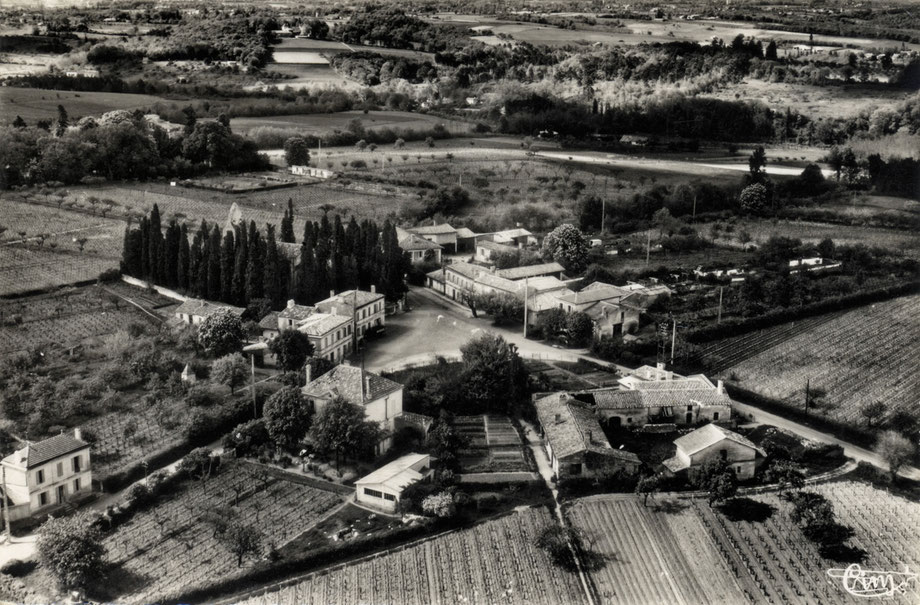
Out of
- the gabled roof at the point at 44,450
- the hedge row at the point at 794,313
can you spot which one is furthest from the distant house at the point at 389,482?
the hedge row at the point at 794,313

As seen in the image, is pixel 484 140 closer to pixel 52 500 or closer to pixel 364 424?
pixel 364 424

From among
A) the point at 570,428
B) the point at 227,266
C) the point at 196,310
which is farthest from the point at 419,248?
the point at 570,428

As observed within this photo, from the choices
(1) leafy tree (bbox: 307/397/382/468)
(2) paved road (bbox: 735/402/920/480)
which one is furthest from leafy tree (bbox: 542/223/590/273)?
(1) leafy tree (bbox: 307/397/382/468)

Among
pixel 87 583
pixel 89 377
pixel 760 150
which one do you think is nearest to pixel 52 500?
pixel 87 583

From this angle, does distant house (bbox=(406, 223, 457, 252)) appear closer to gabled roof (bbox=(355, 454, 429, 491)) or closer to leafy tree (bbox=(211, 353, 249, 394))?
leafy tree (bbox=(211, 353, 249, 394))

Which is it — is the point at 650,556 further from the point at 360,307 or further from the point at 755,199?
the point at 755,199
